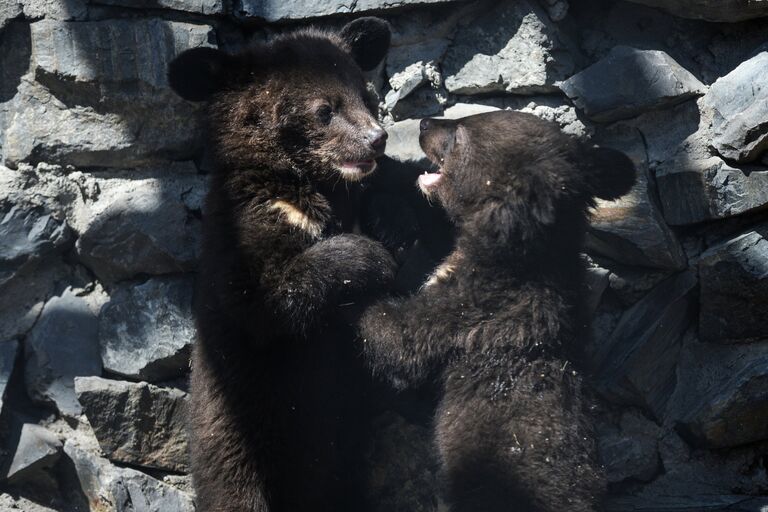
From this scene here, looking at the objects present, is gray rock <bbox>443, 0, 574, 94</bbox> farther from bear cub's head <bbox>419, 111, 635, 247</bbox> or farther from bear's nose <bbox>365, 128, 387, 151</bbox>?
bear's nose <bbox>365, 128, 387, 151</bbox>

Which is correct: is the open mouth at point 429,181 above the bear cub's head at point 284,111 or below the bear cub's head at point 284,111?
below

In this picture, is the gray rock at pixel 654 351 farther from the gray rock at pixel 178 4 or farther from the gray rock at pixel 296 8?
the gray rock at pixel 178 4

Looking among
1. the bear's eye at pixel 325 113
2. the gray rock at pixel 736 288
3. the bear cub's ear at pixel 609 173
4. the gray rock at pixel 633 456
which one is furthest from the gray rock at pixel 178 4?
the gray rock at pixel 633 456

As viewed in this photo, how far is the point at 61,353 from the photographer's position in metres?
4.97

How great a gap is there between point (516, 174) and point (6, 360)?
2.69m

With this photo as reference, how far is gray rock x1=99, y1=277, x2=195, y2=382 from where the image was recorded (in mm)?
4895

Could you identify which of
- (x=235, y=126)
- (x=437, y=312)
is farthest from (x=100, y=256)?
(x=437, y=312)

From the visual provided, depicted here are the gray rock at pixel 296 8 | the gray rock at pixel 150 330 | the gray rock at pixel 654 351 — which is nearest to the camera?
the gray rock at pixel 654 351

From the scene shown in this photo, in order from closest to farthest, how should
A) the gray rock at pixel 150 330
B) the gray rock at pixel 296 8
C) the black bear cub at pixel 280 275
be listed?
the black bear cub at pixel 280 275, the gray rock at pixel 150 330, the gray rock at pixel 296 8

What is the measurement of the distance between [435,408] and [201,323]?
1.18m

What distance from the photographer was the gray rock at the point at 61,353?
4949 millimetres

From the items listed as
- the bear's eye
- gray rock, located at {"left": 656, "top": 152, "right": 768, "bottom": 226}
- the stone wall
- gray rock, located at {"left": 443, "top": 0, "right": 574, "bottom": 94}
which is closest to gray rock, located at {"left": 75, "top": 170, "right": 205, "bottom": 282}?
the stone wall

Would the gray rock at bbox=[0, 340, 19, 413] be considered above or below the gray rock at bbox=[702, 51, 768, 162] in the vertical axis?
below

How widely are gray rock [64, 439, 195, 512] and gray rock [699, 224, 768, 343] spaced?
8.85 feet
